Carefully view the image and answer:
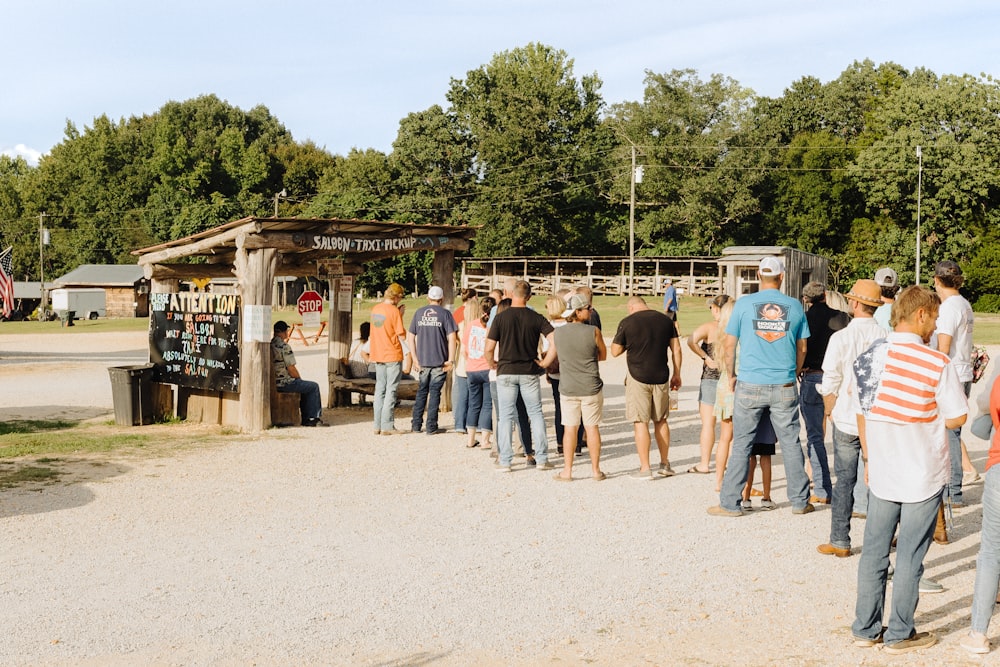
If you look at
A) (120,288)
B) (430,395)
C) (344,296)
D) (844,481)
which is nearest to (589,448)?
(844,481)

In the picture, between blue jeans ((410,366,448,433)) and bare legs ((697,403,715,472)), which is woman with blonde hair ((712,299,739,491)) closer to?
bare legs ((697,403,715,472))

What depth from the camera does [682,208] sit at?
59.9 metres

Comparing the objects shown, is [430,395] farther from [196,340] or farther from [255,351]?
[196,340]

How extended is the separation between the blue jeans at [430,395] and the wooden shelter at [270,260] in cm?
200

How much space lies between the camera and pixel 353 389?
1450 centimetres

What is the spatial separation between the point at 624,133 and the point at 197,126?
143 feet

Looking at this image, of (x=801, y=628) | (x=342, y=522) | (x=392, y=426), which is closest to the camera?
(x=801, y=628)

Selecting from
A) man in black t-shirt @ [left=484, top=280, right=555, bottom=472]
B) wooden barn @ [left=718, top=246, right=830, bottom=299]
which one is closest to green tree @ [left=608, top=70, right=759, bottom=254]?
wooden barn @ [left=718, top=246, right=830, bottom=299]

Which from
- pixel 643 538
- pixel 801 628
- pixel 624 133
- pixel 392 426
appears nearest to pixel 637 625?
pixel 801 628

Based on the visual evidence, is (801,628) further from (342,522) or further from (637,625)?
(342,522)

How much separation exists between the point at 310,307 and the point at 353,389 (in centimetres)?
276

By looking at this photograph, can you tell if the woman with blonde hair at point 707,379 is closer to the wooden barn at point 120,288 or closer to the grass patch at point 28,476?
the grass patch at point 28,476

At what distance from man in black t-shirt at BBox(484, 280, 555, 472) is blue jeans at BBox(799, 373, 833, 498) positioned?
2.64 m

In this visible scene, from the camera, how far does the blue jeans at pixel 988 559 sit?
15.0ft
